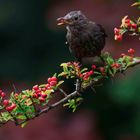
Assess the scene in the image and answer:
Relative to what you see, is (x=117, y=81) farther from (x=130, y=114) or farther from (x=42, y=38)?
(x=42, y=38)

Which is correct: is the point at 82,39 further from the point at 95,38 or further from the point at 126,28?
the point at 126,28

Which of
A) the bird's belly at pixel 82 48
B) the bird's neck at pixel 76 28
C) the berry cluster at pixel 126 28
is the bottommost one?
the bird's belly at pixel 82 48

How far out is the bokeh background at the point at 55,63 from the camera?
9695 millimetres

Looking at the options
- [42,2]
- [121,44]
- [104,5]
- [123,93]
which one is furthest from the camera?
[42,2]

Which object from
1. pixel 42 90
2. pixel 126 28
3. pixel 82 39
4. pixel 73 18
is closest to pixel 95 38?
pixel 82 39

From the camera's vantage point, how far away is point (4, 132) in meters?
9.85

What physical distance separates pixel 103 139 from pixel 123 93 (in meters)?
1.38

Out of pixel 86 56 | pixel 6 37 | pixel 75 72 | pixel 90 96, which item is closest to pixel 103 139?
pixel 90 96

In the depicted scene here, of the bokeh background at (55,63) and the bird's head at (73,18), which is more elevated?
the bird's head at (73,18)

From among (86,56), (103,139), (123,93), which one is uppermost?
(86,56)

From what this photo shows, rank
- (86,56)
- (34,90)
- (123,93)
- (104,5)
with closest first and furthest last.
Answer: (34,90) → (86,56) → (123,93) → (104,5)

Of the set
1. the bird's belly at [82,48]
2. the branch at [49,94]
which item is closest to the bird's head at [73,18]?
the bird's belly at [82,48]

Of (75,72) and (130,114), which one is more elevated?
(75,72)

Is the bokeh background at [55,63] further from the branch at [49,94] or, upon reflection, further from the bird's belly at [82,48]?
the branch at [49,94]
